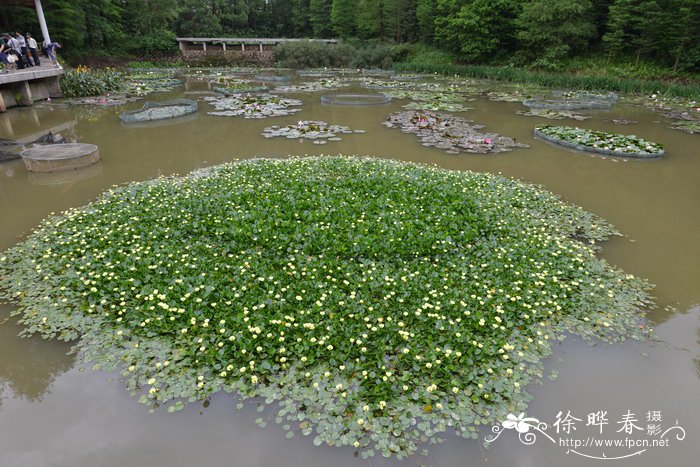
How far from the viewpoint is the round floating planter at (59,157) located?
10695 millimetres

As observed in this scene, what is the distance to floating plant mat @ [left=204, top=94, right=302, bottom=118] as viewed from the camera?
18469 mm

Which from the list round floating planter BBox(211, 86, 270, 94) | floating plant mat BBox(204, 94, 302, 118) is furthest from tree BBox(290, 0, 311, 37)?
floating plant mat BBox(204, 94, 302, 118)

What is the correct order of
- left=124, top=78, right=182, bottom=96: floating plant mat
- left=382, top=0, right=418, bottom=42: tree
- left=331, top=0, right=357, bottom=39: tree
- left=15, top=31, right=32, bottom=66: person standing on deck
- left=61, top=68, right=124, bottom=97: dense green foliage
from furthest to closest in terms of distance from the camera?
left=331, top=0, right=357, bottom=39: tree → left=382, top=0, right=418, bottom=42: tree → left=124, top=78, right=182, bottom=96: floating plant mat → left=61, top=68, right=124, bottom=97: dense green foliage → left=15, top=31, right=32, bottom=66: person standing on deck

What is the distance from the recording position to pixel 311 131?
597 inches

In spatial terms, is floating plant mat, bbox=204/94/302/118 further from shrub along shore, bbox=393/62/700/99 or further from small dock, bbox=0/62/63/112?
shrub along shore, bbox=393/62/700/99

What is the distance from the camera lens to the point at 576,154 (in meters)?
13.3

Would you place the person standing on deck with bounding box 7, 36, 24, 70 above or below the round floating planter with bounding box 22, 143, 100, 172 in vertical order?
above

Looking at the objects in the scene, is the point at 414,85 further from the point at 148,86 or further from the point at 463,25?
the point at 148,86

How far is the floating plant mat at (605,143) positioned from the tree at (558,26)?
2185 cm

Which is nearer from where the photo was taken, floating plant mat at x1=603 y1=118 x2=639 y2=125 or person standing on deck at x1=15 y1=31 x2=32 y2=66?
floating plant mat at x1=603 y1=118 x2=639 y2=125

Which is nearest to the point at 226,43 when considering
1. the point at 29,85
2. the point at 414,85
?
the point at 414,85

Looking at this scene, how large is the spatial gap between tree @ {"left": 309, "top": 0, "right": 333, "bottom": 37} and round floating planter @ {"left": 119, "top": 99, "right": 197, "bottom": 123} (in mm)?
47695

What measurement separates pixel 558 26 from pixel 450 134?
82.1 ft

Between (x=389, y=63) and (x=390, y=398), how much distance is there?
1660 inches
